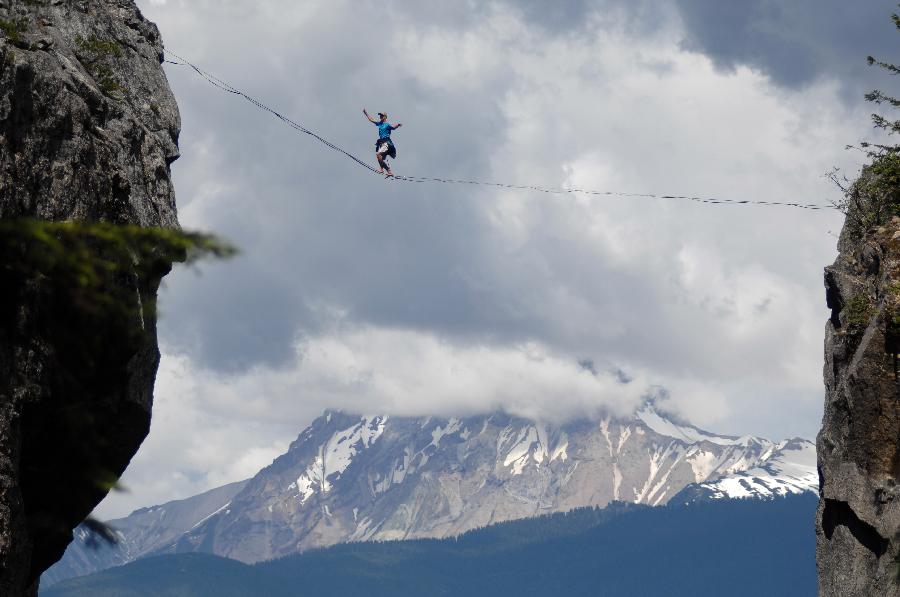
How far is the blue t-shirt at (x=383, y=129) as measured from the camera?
1754 inches

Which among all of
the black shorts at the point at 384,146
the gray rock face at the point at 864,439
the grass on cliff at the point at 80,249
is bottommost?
the grass on cliff at the point at 80,249

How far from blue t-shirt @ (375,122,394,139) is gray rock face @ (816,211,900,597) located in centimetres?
1764

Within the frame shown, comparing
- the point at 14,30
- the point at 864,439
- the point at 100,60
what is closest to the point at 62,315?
the point at 14,30

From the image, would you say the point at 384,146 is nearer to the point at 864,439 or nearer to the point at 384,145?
the point at 384,145

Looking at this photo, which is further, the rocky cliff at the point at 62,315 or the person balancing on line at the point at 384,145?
the person balancing on line at the point at 384,145

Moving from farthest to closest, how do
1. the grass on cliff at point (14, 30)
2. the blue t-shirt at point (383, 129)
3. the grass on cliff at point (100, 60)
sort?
1. the blue t-shirt at point (383, 129)
2. the grass on cliff at point (100, 60)
3. the grass on cliff at point (14, 30)

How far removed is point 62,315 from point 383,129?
26.4 m

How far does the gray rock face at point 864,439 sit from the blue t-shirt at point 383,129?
57.9 feet

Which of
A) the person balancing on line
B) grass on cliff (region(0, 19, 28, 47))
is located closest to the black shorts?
the person balancing on line

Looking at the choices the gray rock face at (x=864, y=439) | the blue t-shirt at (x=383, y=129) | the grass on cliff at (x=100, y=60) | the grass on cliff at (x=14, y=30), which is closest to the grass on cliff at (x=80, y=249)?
the grass on cliff at (x=14, y=30)

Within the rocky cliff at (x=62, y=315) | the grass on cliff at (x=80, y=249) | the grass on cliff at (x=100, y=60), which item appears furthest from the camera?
the grass on cliff at (x=100, y=60)

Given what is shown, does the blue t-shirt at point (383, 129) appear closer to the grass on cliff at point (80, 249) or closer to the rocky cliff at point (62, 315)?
the rocky cliff at point (62, 315)

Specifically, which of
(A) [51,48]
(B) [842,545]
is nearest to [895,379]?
(B) [842,545]

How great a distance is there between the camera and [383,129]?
1761 inches
